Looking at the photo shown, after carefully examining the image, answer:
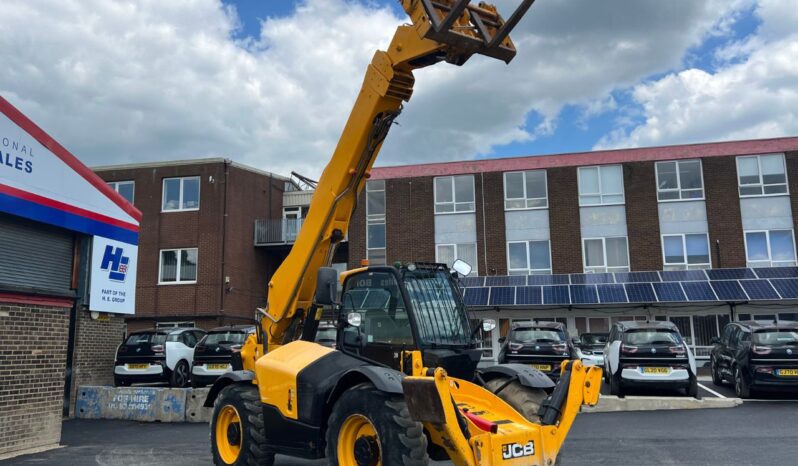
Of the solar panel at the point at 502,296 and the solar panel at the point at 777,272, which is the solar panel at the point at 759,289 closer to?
the solar panel at the point at 777,272

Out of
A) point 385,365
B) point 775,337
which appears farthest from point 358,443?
point 775,337

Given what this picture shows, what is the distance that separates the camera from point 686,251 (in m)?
26.5

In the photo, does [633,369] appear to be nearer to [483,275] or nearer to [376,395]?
[376,395]

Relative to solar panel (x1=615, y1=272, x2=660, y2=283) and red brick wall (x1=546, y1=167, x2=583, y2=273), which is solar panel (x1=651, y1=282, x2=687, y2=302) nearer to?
solar panel (x1=615, y1=272, x2=660, y2=283)

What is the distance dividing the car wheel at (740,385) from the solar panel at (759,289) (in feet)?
27.4

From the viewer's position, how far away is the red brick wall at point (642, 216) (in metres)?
26.8

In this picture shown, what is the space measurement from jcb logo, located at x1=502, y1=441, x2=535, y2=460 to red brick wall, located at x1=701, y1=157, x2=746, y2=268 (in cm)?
2316

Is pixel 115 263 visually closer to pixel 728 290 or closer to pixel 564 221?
pixel 564 221

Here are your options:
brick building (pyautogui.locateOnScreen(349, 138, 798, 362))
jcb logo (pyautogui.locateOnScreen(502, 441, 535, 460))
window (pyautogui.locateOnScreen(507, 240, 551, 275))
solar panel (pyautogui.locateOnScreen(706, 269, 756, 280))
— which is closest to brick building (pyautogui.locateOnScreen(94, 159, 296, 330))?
brick building (pyautogui.locateOnScreen(349, 138, 798, 362))

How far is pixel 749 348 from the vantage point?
14.2 m

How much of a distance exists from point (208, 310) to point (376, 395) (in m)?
24.3

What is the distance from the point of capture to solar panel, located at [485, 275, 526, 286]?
2627cm

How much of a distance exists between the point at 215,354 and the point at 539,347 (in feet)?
24.7

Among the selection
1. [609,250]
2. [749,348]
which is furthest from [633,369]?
[609,250]
